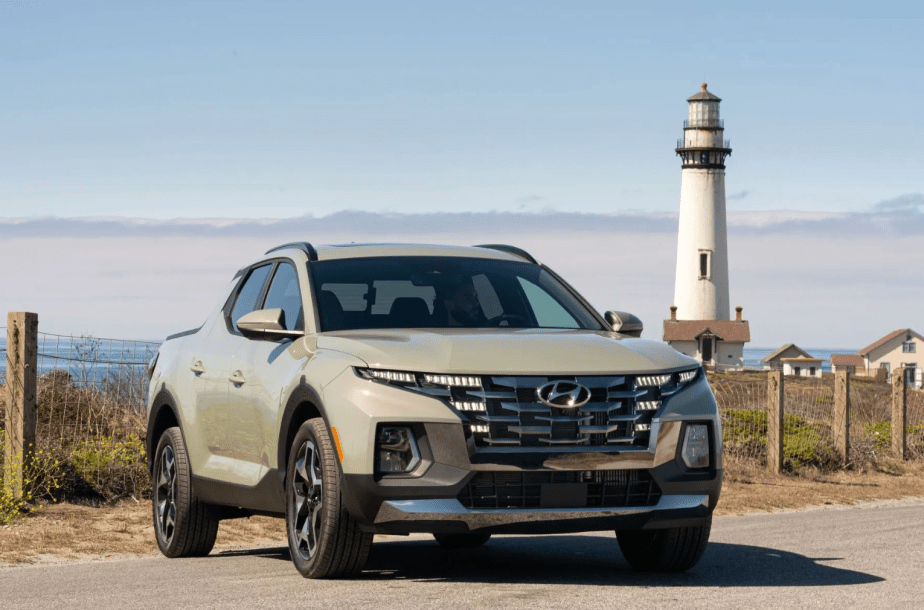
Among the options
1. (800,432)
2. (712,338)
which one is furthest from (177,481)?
(712,338)

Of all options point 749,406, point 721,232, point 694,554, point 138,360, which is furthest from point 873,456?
point 721,232

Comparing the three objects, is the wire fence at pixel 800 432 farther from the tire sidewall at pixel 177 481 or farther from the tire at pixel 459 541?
the tire sidewall at pixel 177 481

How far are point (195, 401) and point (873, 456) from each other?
46.3 feet

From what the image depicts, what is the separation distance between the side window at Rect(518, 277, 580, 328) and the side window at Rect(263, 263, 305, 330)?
1.46 meters

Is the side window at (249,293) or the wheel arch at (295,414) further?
the side window at (249,293)

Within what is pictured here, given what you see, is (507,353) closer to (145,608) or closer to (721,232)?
(145,608)

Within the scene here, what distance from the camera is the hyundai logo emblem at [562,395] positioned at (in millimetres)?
6914

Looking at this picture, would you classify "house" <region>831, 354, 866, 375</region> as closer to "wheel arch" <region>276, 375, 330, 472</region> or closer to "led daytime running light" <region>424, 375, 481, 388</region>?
"wheel arch" <region>276, 375, 330, 472</region>

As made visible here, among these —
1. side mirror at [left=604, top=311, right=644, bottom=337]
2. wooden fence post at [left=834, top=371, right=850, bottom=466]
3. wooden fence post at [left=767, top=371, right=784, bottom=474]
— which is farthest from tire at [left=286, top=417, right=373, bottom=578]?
wooden fence post at [left=834, top=371, right=850, bottom=466]

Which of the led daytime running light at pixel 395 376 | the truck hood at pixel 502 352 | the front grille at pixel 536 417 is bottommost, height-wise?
the front grille at pixel 536 417

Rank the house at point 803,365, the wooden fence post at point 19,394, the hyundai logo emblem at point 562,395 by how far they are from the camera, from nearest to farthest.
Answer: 1. the hyundai logo emblem at point 562,395
2. the wooden fence post at point 19,394
3. the house at point 803,365

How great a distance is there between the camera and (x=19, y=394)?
12.5 m

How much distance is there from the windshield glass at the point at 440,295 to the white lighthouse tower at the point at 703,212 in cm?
7987

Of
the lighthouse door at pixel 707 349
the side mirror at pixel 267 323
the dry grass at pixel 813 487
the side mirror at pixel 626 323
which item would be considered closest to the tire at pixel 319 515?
the side mirror at pixel 267 323
